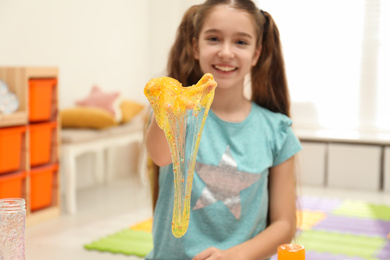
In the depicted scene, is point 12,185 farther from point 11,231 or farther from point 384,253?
point 11,231

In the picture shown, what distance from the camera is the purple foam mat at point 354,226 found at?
124 inches

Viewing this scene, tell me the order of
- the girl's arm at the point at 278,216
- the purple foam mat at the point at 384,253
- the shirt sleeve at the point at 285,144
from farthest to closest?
the purple foam mat at the point at 384,253 < the shirt sleeve at the point at 285,144 < the girl's arm at the point at 278,216

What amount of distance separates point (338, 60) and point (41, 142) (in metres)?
2.83

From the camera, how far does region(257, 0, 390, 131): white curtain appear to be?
4.83 meters

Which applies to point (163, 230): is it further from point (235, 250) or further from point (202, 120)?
point (202, 120)

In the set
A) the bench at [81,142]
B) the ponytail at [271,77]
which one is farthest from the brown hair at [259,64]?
the bench at [81,142]

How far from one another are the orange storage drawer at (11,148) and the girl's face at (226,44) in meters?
2.06

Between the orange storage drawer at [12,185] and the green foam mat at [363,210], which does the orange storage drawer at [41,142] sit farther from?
the green foam mat at [363,210]

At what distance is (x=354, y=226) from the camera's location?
10.7 feet

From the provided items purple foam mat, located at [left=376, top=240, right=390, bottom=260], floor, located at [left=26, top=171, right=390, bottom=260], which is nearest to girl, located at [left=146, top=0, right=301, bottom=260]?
floor, located at [left=26, top=171, right=390, bottom=260]

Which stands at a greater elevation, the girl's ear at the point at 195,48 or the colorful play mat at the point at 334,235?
the girl's ear at the point at 195,48

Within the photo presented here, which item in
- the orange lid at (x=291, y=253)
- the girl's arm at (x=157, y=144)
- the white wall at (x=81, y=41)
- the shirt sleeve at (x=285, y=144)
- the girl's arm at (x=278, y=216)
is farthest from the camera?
the white wall at (x=81, y=41)

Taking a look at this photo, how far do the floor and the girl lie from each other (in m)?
0.87

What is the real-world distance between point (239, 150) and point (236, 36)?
0.27 metres
